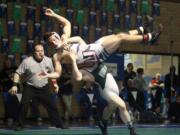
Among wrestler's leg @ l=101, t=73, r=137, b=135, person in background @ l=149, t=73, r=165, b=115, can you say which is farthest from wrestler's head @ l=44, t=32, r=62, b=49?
person in background @ l=149, t=73, r=165, b=115

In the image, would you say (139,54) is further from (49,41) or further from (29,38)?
(49,41)

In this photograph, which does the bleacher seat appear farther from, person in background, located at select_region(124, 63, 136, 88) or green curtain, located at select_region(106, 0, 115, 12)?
green curtain, located at select_region(106, 0, 115, 12)

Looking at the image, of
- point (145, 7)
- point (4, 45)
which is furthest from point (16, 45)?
point (145, 7)

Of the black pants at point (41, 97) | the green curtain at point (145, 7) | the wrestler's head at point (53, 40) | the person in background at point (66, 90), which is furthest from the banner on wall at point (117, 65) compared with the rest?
the wrestler's head at point (53, 40)

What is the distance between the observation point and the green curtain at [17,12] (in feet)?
55.1

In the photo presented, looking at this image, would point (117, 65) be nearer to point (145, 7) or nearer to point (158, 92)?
point (158, 92)

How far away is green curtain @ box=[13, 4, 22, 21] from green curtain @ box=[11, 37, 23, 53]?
2.23 feet

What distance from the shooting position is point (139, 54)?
20.2 m

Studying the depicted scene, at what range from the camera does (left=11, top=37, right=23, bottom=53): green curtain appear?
55.1ft

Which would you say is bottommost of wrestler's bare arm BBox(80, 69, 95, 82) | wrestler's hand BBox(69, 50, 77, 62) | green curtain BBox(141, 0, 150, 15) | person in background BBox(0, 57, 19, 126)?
person in background BBox(0, 57, 19, 126)

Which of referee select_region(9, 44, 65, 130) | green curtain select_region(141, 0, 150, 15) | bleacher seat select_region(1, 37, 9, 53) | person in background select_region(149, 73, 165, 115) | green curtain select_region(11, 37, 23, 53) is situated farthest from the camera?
green curtain select_region(141, 0, 150, 15)

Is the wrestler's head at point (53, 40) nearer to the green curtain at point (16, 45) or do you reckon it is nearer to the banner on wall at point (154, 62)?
the green curtain at point (16, 45)

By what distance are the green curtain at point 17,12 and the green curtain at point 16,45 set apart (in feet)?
2.23

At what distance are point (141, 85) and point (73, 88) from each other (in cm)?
230
